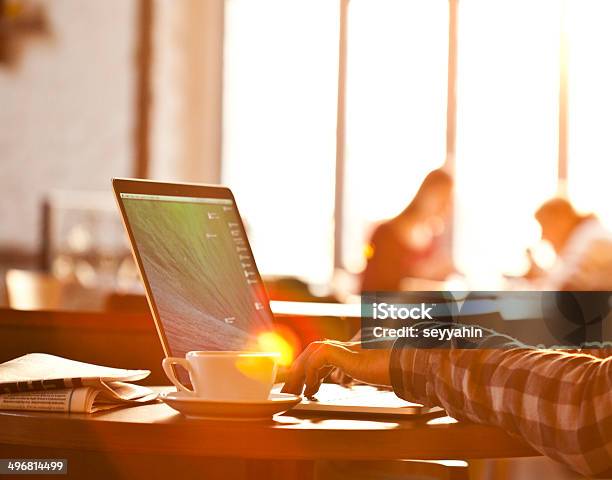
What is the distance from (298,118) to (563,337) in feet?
23.2

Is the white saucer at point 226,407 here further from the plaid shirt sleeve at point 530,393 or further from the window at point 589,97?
the window at point 589,97

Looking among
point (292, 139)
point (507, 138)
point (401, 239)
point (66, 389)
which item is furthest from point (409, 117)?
point (66, 389)

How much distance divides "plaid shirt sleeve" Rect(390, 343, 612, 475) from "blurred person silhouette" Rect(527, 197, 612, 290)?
3.04m

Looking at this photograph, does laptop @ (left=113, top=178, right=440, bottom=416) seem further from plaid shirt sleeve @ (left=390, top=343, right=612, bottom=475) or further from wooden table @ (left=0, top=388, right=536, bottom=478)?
wooden table @ (left=0, top=388, right=536, bottom=478)

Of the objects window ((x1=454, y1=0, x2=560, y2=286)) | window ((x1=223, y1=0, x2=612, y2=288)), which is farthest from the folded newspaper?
window ((x1=454, y1=0, x2=560, y2=286))

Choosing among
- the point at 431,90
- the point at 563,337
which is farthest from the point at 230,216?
the point at 431,90

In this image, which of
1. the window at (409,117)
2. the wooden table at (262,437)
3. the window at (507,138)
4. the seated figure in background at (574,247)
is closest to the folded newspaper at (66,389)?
the wooden table at (262,437)

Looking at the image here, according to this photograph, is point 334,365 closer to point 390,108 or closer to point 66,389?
point 66,389

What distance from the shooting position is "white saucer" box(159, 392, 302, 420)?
128 cm

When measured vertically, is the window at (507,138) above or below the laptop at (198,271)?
above

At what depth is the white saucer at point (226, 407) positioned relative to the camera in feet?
4.18

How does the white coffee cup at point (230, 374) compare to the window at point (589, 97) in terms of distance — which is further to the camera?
the window at point (589, 97)

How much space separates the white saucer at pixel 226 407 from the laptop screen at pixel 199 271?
0.88 feet

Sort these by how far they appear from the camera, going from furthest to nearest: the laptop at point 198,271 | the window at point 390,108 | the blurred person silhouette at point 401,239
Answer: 1. the window at point 390,108
2. the blurred person silhouette at point 401,239
3. the laptop at point 198,271
